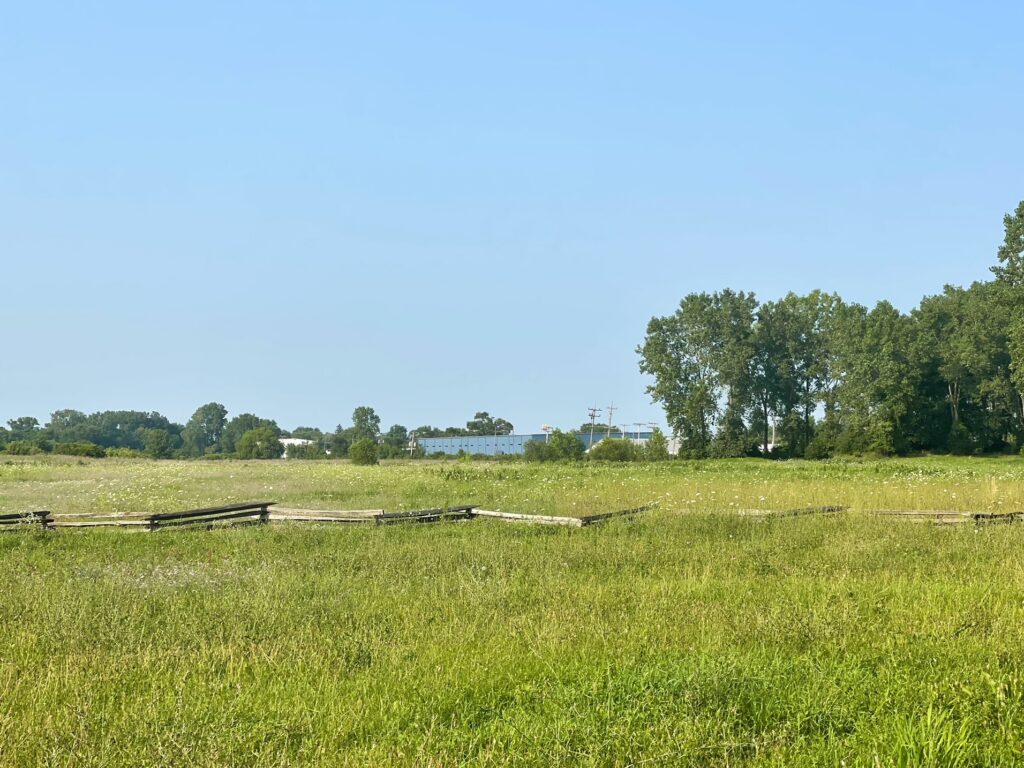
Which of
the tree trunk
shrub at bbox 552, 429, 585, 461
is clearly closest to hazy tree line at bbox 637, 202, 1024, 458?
the tree trunk

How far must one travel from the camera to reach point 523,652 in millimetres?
7410

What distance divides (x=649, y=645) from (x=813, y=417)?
7971cm

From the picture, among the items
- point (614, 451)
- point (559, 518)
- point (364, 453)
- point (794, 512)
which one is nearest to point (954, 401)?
point (614, 451)

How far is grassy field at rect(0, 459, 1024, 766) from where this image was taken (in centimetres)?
517

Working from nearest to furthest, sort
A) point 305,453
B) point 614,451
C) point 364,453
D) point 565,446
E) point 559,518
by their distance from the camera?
point 559,518 → point 364,453 → point 614,451 → point 565,446 → point 305,453

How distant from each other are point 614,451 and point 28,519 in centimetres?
5791

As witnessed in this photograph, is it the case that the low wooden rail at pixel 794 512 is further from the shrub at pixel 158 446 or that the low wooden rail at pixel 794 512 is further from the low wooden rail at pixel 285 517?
the shrub at pixel 158 446

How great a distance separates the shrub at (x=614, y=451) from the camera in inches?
2904

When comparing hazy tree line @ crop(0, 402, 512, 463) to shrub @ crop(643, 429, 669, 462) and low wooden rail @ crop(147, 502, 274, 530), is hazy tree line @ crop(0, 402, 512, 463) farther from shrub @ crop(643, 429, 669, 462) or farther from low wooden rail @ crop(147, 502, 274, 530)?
low wooden rail @ crop(147, 502, 274, 530)

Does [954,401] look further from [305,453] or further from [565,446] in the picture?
[305,453]

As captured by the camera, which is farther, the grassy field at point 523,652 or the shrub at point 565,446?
the shrub at point 565,446

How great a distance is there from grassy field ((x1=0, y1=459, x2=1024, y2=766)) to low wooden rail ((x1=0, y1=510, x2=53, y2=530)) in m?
4.32

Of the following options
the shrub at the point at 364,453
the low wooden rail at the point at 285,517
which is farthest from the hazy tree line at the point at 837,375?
the low wooden rail at the point at 285,517

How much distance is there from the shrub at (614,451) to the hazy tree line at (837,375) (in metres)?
6.13
